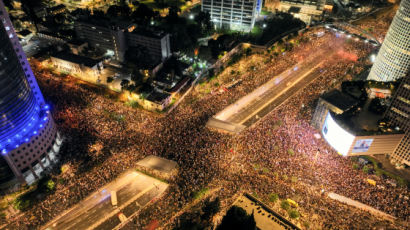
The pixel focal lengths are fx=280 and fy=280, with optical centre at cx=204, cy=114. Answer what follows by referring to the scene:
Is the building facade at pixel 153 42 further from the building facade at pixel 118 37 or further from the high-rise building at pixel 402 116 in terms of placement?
the high-rise building at pixel 402 116

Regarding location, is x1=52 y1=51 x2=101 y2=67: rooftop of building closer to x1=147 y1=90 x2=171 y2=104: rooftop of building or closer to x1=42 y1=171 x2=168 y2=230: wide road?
x1=147 y1=90 x2=171 y2=104: rooftop of building

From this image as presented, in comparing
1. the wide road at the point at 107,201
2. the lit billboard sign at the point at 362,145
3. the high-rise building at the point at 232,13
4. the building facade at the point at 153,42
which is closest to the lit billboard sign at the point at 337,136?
the lit billboard sign at the point at 362,145

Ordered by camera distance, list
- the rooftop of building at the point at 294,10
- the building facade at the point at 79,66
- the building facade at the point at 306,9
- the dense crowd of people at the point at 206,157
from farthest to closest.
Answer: the rooftop of building at the point at 294,10, the building facade at the point at 306,9, the building facade at the point at 79,66, the dense crowd of people at the point at 206,157

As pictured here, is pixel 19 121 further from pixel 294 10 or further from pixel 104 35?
pixel 294 10

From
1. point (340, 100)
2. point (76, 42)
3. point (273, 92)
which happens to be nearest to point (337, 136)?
point (340, 100)

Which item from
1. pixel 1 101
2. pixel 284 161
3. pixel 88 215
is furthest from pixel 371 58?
pixel 1 101

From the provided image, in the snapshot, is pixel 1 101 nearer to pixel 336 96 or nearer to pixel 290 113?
pixel 290 113

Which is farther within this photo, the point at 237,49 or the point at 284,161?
the point at 237,49

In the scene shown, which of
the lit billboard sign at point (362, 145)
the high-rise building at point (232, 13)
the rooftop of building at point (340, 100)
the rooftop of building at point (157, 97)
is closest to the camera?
the lit billboard sign at point (362, 145)
